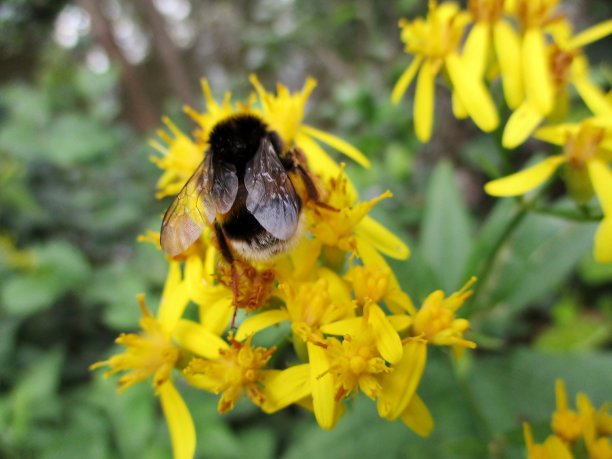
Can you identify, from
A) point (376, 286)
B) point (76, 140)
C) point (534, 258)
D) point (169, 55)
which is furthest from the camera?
point (169, 55)

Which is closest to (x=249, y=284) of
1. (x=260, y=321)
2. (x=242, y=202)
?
(x=260, y=321)

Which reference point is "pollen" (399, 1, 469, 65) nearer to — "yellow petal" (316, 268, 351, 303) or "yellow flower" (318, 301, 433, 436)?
"yellow petal" (316, 268, 351, 303)

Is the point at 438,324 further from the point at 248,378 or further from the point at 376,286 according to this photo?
the point at 248,378

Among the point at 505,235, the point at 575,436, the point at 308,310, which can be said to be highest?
the point at 308,310

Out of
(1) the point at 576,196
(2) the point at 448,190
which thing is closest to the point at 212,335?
(1) the point at 576,196

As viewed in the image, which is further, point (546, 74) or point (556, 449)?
point (546, 74)

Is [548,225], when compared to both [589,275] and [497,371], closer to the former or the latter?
[497,371]
